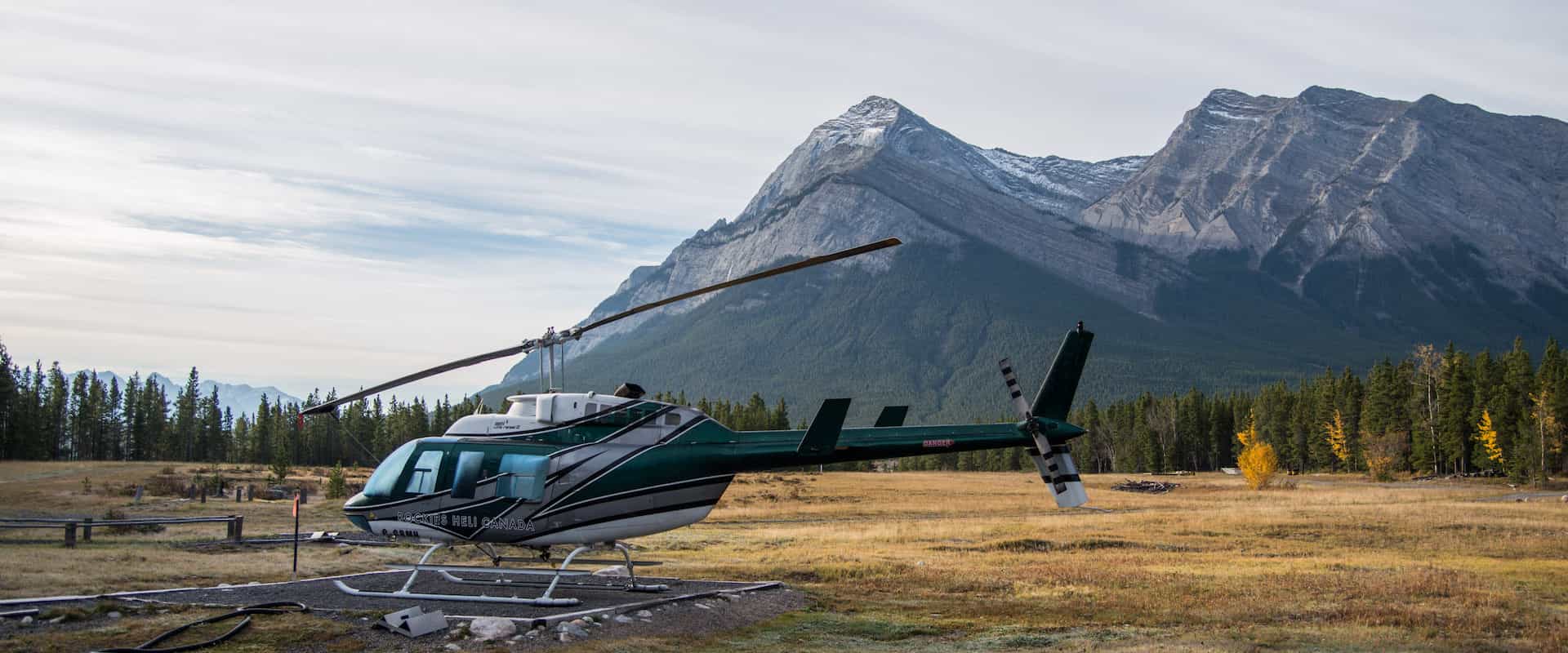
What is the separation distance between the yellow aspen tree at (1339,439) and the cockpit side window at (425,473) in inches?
4005

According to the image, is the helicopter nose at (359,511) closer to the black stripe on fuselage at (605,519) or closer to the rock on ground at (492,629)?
the black stripe on fuselage at (605,519)

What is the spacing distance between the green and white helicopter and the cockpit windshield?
3 cm

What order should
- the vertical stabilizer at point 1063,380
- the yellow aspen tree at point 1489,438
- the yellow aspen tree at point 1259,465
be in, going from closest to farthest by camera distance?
the vertical stabilizer at point 1063,380
the yellow aspen tree at point 1259,465
the yellow aspen tree at point 1489,438

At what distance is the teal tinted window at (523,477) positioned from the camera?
68.9 ft

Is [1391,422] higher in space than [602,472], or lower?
higher

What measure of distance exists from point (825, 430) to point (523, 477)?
579 centimetres

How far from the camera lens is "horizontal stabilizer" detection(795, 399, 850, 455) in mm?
20969

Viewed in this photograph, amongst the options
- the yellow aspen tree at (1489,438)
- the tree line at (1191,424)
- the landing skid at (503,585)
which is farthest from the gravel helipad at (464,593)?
the yellow aspen tree at (1489,438)

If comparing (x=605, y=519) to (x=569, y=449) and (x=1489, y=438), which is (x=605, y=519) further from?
(x=1489, y=438)

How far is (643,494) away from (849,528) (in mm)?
20594

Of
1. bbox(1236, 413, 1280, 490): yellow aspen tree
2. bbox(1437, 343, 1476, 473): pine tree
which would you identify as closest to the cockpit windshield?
bbox(1236, 413, 1280, 490): yellow aspen tree

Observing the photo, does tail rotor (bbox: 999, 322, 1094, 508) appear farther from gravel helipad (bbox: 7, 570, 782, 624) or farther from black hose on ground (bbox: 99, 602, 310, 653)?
black hose on ground (bbox: 99, 602, 310, 653)

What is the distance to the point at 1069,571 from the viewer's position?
87.3 feet

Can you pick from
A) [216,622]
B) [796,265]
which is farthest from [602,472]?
[216,622]
